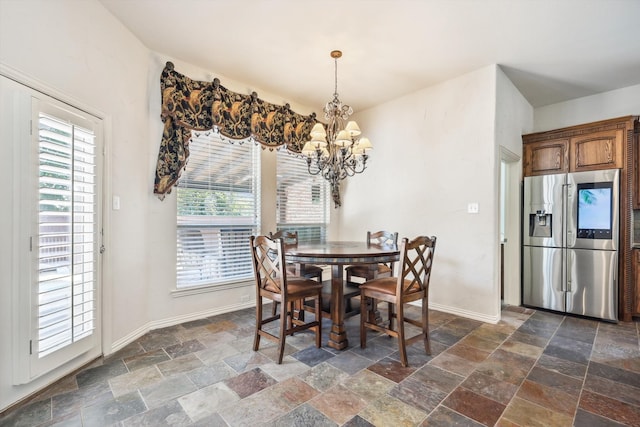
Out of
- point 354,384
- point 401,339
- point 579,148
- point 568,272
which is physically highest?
point 579,148

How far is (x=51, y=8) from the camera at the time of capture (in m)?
1.92

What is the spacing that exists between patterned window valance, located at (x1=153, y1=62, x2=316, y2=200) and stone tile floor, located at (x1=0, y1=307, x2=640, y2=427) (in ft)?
5.34

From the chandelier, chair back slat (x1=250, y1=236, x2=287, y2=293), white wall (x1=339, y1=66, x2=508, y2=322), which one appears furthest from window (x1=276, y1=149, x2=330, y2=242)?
chair back slat (x1=250, y1=236, x2=287, y2=293)

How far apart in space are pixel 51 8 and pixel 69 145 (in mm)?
868

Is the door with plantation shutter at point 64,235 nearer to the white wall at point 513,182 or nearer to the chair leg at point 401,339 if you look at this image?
the chair leg at point 401,339

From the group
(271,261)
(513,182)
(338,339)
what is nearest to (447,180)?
(513,182)

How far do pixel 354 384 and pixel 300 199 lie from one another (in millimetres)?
2778

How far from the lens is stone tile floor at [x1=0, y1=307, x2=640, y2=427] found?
1.66 meters

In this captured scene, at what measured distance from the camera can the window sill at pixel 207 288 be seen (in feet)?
10.3

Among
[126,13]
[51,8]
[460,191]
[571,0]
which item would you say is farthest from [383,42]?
[51,8]

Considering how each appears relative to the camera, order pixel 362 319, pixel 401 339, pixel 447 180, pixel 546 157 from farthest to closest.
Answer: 1. pixel 546 157
2. pixel 447 180
3. pixel 362 319
4. pixel 401 339

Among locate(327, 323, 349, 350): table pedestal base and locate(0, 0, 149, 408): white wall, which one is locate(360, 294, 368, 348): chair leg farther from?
locate(0, 0, 149, 408): white wall

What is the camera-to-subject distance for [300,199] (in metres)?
4.36

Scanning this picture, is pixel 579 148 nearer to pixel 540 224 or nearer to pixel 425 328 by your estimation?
pixel 540 224
